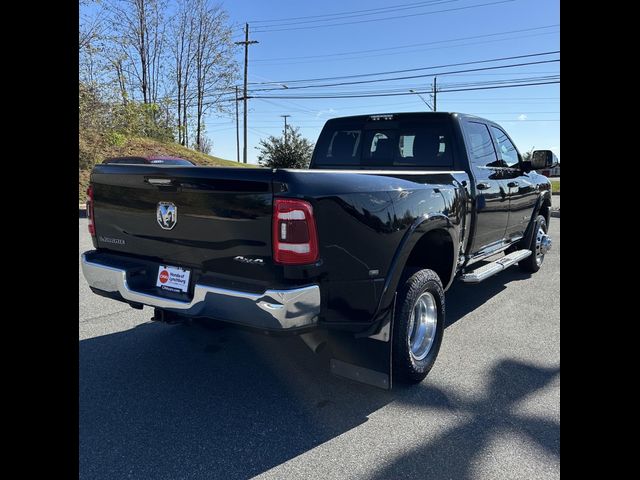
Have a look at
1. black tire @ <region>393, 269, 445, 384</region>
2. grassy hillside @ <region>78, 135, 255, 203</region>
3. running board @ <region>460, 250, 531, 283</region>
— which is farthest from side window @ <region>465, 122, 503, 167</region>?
grassy hillside @ <region>78, 135, 255, 203</region>

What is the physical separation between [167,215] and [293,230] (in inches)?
35.8

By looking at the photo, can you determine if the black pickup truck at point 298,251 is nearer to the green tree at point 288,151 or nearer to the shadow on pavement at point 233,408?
the shadow on pavement at point 233,408

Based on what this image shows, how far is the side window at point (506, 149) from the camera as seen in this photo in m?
5.25

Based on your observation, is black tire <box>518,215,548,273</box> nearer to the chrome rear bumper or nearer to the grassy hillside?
the chrome rear bumper

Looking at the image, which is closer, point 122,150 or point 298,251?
point 298,251

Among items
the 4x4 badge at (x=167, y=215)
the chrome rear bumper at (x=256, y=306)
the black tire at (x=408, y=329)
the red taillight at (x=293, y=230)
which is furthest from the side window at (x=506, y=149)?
the 4x4 badge at (x=167, y=215)

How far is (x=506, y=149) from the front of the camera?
5477 mm

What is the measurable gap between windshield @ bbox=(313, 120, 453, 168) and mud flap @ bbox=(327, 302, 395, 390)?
210cm

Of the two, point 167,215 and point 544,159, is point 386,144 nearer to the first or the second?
point 544,159

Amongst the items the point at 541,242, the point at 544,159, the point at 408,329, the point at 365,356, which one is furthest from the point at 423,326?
the point at 541,242

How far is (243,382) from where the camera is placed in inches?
130
